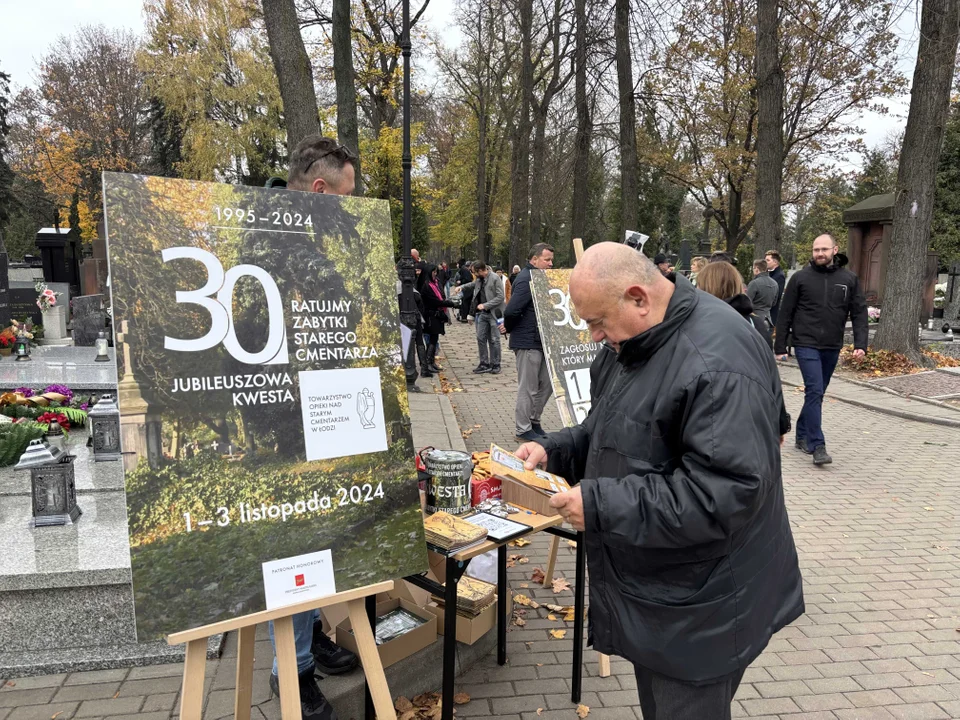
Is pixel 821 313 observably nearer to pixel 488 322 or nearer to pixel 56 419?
pixel 488 322

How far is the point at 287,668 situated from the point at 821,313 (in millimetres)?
5987

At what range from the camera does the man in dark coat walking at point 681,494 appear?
1.68 m

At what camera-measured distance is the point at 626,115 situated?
1485 cm

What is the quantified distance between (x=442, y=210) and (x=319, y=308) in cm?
3941

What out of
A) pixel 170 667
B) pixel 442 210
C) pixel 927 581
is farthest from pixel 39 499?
pixel 442 210

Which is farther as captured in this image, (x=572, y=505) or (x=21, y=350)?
(x=21, y=350)

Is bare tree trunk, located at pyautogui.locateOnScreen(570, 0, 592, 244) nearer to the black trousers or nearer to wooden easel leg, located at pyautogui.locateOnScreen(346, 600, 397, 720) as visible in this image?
wooden easel leg, located at pyautogui.locateOnScreen(346, 600, 397, 720)

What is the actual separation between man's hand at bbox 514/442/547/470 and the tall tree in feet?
42.0

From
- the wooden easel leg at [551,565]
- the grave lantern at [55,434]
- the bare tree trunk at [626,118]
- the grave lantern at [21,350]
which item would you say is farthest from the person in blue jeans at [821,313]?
the grave lantern at [21,350]

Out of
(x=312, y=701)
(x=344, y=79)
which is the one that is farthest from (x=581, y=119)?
(x=312, y=701)

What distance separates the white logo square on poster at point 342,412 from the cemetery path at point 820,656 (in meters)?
1.36

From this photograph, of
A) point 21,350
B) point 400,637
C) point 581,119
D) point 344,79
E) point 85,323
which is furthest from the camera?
point 581,119

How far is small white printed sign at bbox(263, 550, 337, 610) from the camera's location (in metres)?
2.00

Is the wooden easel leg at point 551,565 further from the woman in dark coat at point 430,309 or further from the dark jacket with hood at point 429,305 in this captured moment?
the dark jacket with hood at point 429,305
